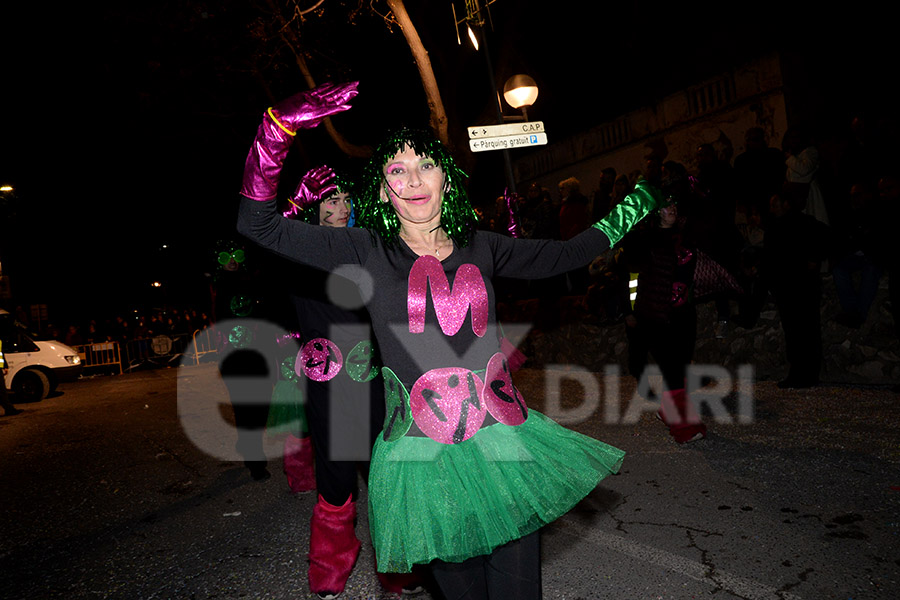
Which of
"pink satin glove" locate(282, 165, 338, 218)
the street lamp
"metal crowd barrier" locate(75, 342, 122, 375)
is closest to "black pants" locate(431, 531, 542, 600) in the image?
"pink satin glove" locate(282, 165, 338, 218)

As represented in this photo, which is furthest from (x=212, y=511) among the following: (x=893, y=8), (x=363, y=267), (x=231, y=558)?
(x=893, y=8)

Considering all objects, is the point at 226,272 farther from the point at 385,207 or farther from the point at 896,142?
the point at 896,142

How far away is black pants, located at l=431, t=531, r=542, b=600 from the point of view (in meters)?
1.99

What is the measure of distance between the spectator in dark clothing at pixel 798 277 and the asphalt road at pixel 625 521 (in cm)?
37

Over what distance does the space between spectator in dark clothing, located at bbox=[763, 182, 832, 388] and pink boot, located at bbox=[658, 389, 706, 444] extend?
7.94 ft

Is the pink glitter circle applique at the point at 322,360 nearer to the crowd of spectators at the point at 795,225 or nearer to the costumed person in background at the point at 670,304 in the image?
the costumed person in background at the point at 670,304

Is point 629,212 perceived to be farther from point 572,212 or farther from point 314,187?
point 572,212

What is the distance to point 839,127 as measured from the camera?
36.7ft

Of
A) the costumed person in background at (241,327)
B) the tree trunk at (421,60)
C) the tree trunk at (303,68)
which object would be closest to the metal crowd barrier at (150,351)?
the tree trunk at (303,68)

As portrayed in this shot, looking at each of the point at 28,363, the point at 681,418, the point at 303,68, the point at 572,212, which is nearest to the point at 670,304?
the point at 681,418

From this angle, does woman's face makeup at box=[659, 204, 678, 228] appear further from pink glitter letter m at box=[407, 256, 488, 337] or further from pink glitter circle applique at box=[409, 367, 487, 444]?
pink glitter circle applique at box=[409, 367, 487, 444]

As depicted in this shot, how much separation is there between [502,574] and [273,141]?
1553 millimetres

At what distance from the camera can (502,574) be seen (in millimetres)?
1994

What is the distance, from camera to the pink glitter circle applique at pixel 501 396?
2070mm
